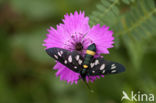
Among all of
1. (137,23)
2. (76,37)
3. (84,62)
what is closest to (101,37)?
(76,37)

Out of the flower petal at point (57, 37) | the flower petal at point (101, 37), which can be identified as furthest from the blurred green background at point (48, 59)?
the flower petal at point (57, 37)

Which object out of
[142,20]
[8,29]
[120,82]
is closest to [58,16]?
[8,29]

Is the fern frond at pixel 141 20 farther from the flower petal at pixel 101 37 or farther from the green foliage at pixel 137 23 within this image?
the flower petal at pixel 101 37

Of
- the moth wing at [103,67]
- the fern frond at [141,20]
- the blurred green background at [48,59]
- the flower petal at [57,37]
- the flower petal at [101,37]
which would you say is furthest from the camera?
the blurred green background at [48,59]

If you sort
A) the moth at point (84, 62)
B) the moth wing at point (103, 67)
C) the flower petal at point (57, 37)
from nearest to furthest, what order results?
the moth wing at point (103, 67) → the moth at point (84, 62) → the flower petal at point (57, 37)

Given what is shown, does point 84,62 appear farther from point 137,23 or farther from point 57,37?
point 137,23

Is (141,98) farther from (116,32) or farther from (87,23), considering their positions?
(87,23)
